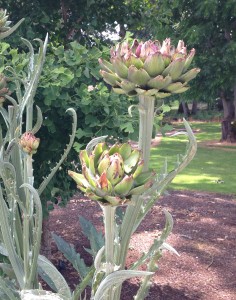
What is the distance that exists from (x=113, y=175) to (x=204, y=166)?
31.5ft

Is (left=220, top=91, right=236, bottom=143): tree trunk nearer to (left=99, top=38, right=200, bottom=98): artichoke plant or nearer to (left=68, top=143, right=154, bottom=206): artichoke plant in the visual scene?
(left=99, top=38, right=200, bottom=98): artichoke plant

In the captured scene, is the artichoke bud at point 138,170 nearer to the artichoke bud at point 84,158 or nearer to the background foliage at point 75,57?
the artichoke bud at point 84,158

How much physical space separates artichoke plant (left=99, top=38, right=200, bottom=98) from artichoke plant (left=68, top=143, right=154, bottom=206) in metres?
0.22

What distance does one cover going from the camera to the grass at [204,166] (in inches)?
322

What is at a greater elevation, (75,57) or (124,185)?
(75,57)

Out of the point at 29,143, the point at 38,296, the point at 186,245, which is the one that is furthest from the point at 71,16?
the point at 38,296

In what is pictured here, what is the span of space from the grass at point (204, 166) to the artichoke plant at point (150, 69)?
16.0 ft

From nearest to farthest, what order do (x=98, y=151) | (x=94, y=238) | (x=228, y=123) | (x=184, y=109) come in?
(x=98, y=151)
(x=94, y=238)
(x=228, y=123)
(x=184, y=109)

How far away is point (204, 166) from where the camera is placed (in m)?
10.5

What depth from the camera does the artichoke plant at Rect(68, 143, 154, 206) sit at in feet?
3.54

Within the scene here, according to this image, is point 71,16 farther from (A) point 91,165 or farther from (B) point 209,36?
(B) point 209,36

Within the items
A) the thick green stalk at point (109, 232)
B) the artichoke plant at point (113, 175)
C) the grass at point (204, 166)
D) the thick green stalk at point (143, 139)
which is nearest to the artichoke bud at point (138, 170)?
the artichoke plant at point (113, 175)

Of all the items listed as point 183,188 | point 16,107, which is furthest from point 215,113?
point 16,107

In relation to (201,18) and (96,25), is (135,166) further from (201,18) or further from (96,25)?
(201,18)
